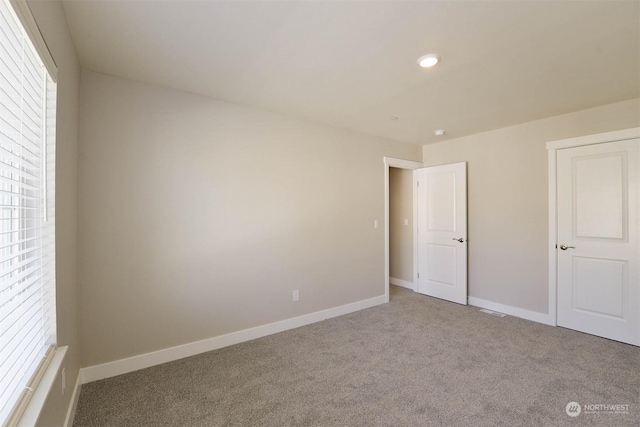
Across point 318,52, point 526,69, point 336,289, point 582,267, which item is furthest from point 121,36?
point 582,267

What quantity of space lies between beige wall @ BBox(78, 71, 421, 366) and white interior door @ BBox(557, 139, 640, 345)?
244 cm

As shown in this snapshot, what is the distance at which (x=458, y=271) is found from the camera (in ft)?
14.0

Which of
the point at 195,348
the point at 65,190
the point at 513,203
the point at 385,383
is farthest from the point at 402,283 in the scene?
the point at 65,190

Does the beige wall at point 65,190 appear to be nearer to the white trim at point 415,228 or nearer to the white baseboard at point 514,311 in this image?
the white trim at point 415,228

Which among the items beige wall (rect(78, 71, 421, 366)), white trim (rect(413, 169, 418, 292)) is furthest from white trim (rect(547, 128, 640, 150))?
beige wall (rect(78, 71, 421, 366))

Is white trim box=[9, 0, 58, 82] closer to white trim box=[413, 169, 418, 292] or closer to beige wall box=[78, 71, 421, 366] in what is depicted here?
beige wall box=[78, 71, 421, 366]

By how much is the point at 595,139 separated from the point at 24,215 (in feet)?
15.3

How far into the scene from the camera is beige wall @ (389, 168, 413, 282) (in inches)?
198

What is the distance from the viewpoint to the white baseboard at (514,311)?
3500 millimetres

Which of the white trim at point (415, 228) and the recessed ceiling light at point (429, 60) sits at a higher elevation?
the recessed ceiling light at point (429, 60)

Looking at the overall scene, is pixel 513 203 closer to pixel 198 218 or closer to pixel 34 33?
pixel 198 218

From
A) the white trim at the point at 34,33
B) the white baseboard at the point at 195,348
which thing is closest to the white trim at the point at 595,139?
the white baseboard at the point at 195,348

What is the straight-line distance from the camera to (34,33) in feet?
4.07

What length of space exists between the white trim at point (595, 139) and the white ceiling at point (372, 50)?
325 mm
